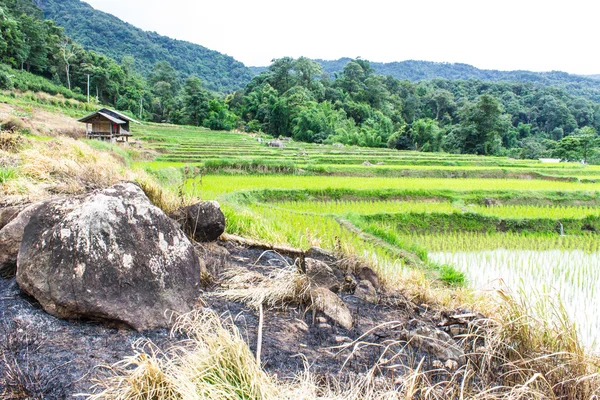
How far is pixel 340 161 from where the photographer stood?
20672 mm

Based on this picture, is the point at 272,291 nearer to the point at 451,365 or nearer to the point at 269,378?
the point at 269,378

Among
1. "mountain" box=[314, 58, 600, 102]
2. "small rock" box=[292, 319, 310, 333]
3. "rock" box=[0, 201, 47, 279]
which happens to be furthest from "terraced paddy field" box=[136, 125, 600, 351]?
"mountain" box=[314, 58, 600, 102]

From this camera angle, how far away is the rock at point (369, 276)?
4375mm

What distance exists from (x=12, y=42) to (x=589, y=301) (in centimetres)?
4931

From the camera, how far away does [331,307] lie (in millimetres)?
3244

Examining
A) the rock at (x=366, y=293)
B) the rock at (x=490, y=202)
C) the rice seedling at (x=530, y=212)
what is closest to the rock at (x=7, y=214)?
the rock at (x=366, y=293)

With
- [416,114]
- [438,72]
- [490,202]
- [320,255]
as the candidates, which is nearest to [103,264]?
[320,255]

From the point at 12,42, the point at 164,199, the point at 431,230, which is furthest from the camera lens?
the point at 12,42

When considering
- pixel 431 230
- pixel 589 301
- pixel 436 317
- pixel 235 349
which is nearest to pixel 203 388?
pixel 235 349

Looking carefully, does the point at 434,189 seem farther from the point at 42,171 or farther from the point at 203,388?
the point at 203,388

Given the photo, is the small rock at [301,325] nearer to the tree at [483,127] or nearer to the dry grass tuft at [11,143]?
the dry grass tuft at [11,143]

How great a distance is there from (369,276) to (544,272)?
352cm

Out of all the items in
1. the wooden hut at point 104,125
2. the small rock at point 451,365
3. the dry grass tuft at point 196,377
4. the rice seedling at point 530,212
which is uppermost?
the wooden hut at point 104,125

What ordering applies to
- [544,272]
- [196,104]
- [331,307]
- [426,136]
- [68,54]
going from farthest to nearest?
1. [196,104]
2. [68,54]
3. [426,136]
4. [544,272]
5. [331,307]
